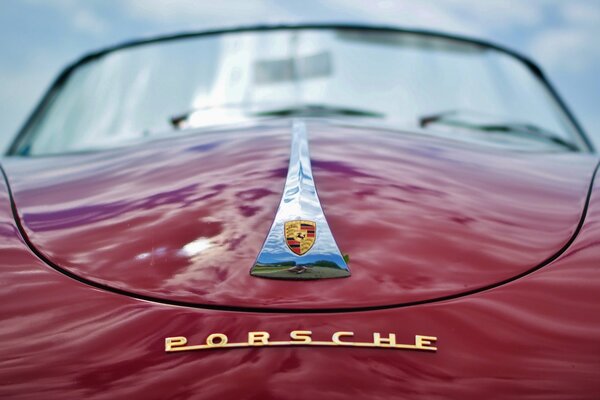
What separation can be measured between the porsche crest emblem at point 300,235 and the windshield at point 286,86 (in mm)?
1044

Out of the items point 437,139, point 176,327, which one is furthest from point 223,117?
point 176,327

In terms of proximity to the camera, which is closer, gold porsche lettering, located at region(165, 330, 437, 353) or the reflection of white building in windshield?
gold porsche lettering, located at region(165, 330, 437, 353)

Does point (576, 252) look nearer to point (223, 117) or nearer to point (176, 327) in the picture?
point (176, 327)

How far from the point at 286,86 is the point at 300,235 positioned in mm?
1346

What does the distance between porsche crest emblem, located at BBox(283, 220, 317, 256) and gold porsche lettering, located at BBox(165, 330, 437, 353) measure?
0.16 metres

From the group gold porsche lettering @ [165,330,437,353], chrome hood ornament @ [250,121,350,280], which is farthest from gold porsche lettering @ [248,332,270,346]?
chrome hood ornament @ [250,121,350,280]

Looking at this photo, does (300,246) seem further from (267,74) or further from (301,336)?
(267,74)

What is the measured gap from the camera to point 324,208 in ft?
4.26

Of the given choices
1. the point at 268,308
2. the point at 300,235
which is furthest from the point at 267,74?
the point at 268,308

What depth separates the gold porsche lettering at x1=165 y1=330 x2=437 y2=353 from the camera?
1.03m

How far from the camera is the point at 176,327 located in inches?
42.1

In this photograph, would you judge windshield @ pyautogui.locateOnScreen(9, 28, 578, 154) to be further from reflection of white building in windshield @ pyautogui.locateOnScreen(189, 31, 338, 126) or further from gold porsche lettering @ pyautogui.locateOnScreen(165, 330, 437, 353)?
gold porsche lettering @ pyautogui.locateOnScreen(165, 330, 437, 353)

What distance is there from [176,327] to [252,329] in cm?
12

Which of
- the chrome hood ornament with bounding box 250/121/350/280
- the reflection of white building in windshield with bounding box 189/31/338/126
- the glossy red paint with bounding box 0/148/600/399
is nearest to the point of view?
the glossy red paint with bounding box 0/148/600/399
